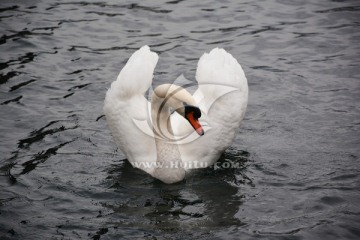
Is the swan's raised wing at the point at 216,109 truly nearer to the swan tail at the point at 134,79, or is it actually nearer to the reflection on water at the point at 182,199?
the reflection on water at the point at 182,199

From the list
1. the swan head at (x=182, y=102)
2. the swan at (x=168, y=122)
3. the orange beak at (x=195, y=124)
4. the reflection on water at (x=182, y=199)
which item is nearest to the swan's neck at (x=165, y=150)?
the swan at (x=168, y=122)

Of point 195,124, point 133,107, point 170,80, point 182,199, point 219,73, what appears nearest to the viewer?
point 195,124

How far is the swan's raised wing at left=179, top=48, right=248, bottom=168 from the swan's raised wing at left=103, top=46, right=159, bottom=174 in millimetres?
→ 506

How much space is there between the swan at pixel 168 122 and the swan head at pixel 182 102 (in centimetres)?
29

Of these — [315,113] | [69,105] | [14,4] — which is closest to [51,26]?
[14,4]

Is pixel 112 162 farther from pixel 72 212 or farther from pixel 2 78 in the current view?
pixel 2 78

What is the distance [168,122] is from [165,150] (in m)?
0.36

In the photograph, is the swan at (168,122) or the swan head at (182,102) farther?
the swan at (168,122)

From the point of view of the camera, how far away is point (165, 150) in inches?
299

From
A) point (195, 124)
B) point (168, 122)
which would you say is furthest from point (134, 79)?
point (195, 124)

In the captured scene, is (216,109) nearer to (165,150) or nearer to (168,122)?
(168,122)

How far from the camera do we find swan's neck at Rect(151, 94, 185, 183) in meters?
7.59

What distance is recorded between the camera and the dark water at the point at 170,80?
7039 mm

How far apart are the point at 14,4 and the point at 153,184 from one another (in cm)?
699
